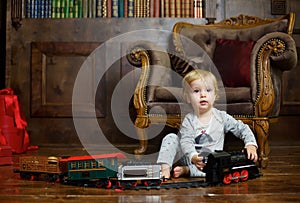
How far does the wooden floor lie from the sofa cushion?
0.90 metres

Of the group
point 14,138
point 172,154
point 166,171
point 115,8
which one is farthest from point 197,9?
point 166,171

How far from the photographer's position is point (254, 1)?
3.62 meters

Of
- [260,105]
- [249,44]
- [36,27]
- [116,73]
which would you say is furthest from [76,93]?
[260,105]

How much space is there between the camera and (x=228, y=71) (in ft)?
9.28

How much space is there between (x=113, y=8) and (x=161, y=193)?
89.4 inches

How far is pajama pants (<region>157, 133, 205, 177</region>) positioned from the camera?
2.02m

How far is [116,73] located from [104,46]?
227 mm

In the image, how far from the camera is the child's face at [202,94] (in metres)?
2.04

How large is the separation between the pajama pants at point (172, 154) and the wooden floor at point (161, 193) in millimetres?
100

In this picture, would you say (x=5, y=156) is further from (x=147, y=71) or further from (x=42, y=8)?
(x=42, y=8)

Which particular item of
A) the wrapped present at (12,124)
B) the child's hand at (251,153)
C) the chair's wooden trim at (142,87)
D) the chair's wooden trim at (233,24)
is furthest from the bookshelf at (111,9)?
the child's hand at (251,153)

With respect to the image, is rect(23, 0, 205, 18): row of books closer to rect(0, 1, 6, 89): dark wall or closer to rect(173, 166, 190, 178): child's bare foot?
rect(0, 1, 6, 89): dark wall

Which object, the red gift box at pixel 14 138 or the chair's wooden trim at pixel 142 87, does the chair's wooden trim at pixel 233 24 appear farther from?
the red gift box at pixel 14 138

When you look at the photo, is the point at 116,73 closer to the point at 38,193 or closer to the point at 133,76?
the point at 133,76
